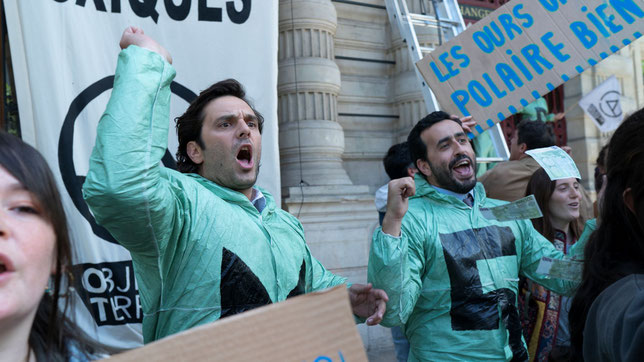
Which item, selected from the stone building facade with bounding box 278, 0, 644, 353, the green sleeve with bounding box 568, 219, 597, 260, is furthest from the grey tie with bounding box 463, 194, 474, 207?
the stone building facade with bounding box 278, 0, 644, 353

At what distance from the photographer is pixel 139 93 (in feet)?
5.04

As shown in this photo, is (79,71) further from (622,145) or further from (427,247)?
(622,145)

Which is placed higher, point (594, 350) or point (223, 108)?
point (223, 108)

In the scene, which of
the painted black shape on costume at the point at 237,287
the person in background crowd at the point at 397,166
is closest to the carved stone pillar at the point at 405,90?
the person in background crowd at the point at 397,166

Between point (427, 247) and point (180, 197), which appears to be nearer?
point (180, 197)

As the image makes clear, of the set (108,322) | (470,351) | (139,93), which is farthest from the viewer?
(108,322)

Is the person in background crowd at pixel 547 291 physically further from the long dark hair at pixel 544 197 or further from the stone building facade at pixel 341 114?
the stone building facade at pixel 341 114

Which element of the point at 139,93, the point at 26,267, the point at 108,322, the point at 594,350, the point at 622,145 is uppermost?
the point at 139,93

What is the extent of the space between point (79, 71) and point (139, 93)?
2.21 m

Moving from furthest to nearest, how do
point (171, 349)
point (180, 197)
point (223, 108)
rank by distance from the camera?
1. point (223, 108)
2. point (180, 197)
3. point (171, 349)

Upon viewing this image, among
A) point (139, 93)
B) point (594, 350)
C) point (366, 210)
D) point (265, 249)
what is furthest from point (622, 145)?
point (366, 210)

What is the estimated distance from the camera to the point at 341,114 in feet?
20.0

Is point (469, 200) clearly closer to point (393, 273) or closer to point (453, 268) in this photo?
point (453, 268)

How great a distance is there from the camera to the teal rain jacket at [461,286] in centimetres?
234
